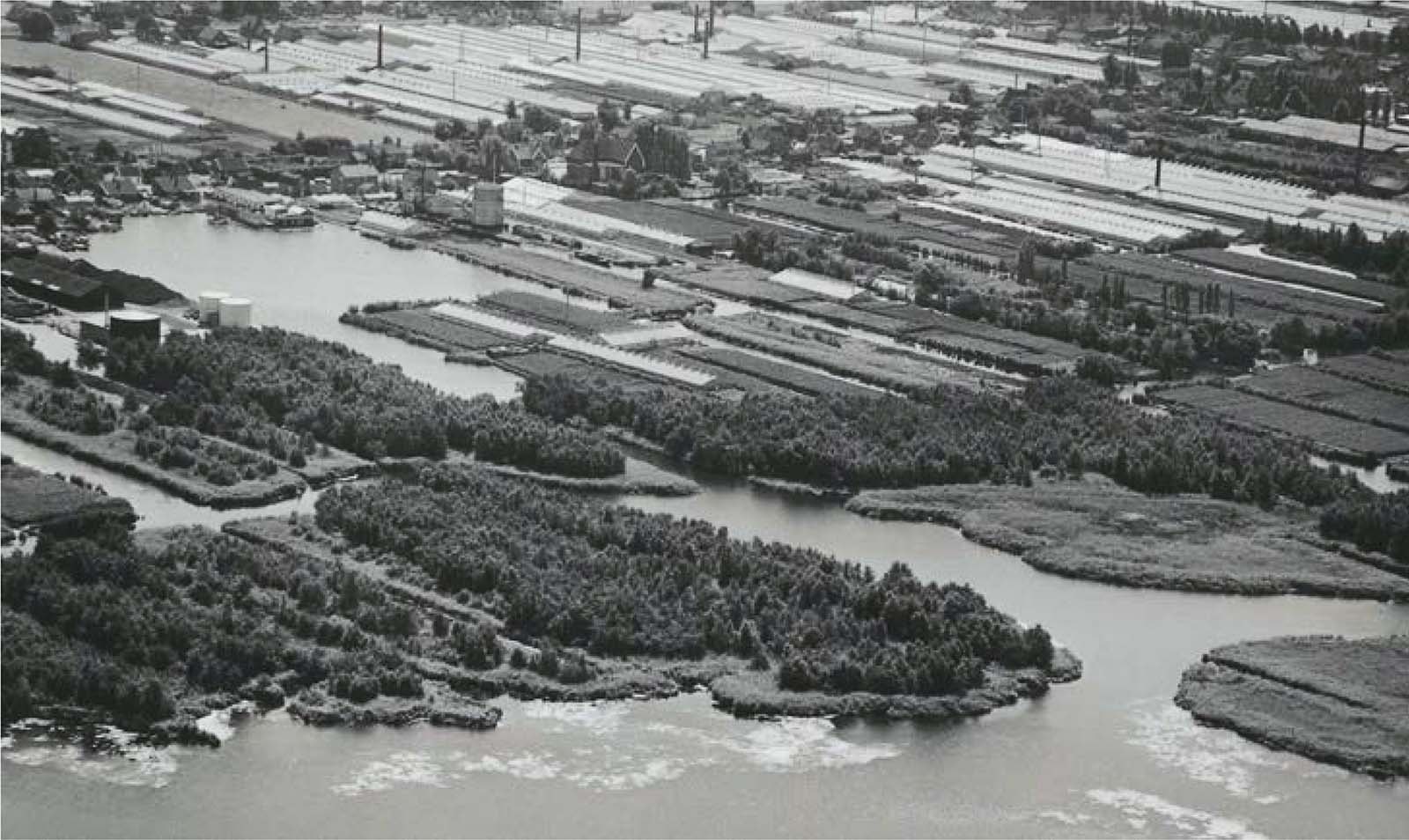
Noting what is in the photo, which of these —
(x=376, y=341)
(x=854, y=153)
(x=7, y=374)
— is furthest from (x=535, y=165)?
(x=7, y=374)

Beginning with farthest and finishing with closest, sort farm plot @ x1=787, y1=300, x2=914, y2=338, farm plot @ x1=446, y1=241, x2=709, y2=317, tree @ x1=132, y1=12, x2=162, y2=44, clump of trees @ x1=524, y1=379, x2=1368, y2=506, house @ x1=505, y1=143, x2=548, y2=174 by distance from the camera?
tree @ x1=132, y1=12, x2=162, y2=44, house @ x1=505, y1=143, x2=548, y2=174, farm plot @ x1=446, y1=241, x2=709, y2=317, farm plot @ x1=787, y1=300, x2=914, y2=338, clump of trees @ x1=524, y1=379, x2=1368, y2=506

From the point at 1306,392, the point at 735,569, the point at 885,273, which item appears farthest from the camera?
the point at 885,273

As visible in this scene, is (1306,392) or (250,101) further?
(250,101)

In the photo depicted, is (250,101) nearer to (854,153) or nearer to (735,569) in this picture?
(854,153)

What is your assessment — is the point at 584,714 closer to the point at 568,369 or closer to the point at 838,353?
the point at 568,369

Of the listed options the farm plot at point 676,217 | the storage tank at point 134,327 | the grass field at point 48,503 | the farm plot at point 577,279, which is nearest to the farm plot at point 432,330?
the farm plot at point 577,279

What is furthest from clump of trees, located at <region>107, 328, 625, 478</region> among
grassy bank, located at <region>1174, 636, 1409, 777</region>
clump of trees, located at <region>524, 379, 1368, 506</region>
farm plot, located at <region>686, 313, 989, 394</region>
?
grassy bank, located at <region>1174, 636, 1409, 777</region>

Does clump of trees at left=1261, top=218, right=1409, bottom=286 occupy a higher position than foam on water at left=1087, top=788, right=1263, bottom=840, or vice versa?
clump of trees at left=1261, top=218, right=1409, bottom=286

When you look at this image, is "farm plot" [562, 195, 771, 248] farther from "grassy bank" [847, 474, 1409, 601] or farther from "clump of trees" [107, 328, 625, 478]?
"grassy bank" [847, 474, 1409, 601]
